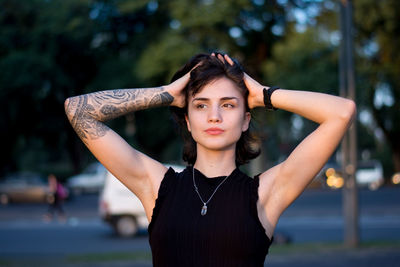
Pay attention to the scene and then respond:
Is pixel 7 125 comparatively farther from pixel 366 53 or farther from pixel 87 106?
pixel 87 106

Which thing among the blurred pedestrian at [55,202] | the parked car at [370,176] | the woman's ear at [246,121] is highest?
the woman's ear at [246,121]

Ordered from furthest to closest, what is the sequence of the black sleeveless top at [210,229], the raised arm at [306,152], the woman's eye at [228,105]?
the woman's eye at [228,105], the raised arm at [306,152], the black sleeveless top at [210,229]

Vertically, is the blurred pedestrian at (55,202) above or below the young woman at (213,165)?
below

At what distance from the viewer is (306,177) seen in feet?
7.38

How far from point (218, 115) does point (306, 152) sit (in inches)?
16.5

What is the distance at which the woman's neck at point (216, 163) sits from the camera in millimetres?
2371

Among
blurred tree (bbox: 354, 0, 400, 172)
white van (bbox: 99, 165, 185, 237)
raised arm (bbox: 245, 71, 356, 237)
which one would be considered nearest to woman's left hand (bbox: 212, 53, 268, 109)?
raised arm (bbox: 245, 71, 356, 237)

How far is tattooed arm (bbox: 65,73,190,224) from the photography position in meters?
2.36

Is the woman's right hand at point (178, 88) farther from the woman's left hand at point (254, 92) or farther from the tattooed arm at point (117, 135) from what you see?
the woman's left hand at point (254, 92)

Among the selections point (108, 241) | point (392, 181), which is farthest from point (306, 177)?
point (392, 181)

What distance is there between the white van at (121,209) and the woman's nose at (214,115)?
11075 mm

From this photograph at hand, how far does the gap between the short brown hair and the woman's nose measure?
137mm

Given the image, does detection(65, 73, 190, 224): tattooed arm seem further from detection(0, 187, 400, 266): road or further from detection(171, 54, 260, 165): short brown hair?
detection(0, 187, 400, 266): road

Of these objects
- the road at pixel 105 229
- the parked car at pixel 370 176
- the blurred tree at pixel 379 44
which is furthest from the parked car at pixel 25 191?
the parked car at pixel 370 176
